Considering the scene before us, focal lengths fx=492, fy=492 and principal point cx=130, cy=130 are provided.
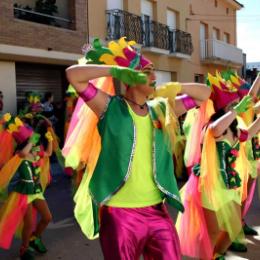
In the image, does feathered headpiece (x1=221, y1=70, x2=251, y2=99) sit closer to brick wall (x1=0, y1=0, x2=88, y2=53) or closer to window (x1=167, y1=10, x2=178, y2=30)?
brick wall (x1=0, y1=0, x2=88, y2=53)

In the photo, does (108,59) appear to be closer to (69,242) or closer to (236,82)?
(236,82)

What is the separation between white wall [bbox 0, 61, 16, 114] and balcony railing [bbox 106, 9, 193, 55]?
178 inches

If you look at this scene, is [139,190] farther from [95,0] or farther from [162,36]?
[162,36]

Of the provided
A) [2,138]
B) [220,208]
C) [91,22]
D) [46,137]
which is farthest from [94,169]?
[91,22]

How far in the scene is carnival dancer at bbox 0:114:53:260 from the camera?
4.94m

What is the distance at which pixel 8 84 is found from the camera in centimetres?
1305

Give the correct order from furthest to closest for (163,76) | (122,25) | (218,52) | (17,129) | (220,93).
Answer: (218,52) < (163,76) < (122,25) < (17,129) < (220,93)

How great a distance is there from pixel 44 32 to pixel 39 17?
48.8 inches

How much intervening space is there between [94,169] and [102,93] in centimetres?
47

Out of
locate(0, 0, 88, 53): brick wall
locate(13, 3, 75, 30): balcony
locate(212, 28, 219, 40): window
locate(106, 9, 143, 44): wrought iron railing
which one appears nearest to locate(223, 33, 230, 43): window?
locate(212, 28, 219, 40): window

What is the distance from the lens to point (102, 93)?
3012 millimetres

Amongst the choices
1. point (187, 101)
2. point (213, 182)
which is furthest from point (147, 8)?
point (187, 101)

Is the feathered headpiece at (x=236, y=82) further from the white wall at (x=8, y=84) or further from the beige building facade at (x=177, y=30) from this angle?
the beige building facade at (x=177, y=30)

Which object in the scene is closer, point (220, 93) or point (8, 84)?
point (220, 93)
